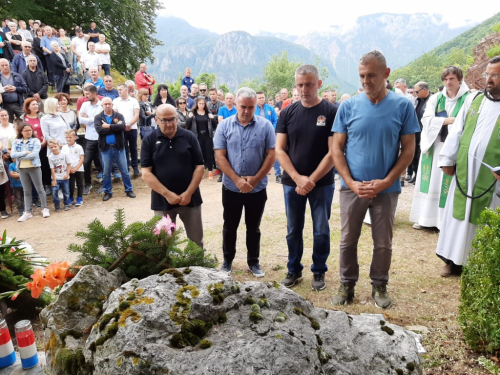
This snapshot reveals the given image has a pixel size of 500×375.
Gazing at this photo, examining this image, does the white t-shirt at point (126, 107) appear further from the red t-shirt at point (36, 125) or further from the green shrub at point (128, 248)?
the green shrub at point (128, 248)

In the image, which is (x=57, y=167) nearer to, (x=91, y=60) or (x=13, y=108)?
(x=13, y=108)

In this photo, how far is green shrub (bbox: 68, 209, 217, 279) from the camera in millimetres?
2203

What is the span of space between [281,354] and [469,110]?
3828 millimetres

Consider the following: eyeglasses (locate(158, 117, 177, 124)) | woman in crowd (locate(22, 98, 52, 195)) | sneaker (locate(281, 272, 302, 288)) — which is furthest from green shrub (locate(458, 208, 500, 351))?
woman in crowd (locate(22, 98, 52, 195))

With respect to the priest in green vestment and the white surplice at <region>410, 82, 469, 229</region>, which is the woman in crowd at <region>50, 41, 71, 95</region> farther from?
the priest in green vestment

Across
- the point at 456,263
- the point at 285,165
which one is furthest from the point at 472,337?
the point at 285,165

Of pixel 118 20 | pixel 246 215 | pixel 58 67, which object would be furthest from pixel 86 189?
pixel 118 20

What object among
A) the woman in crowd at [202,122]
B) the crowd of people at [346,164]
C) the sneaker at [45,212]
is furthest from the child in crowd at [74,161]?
the crowd of people at [346,164]

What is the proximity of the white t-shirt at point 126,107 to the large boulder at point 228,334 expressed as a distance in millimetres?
8632

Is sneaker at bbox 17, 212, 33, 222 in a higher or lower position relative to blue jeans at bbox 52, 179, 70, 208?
lower

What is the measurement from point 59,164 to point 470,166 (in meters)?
7.52

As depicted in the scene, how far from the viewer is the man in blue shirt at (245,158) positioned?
442 centimetres

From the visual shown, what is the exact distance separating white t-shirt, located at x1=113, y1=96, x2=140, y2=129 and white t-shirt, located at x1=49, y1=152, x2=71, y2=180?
2.00 meters

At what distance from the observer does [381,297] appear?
3.84 m
